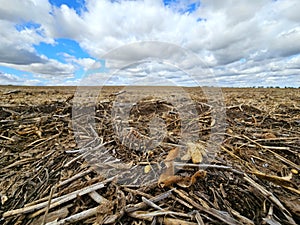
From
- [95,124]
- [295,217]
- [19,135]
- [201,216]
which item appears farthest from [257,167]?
[19,135]

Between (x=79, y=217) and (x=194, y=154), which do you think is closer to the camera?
(x=79, y=217)

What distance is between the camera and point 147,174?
6.43 ft

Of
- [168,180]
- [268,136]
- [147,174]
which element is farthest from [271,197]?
[268,136]

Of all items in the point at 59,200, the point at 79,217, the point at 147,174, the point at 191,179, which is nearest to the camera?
A: the point at 79,217

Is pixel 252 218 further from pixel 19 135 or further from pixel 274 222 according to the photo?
pixel 19 135

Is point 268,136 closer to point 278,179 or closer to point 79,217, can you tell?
point 278,179

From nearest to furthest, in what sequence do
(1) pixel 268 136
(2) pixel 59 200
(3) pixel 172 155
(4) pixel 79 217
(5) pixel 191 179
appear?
(4) pixel 79 217, (2) pixel 59 200, (5) pixel 191 179, (3) pixel 172 155, (1) pixel 268 136

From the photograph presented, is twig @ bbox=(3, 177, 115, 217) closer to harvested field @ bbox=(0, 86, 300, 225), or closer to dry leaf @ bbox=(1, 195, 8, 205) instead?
harvested field @ bbox=(0, 86, 300, 225)

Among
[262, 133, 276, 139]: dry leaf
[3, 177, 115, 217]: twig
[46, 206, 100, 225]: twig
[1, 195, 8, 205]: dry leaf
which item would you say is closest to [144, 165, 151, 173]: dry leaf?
[3, 177, 115, 217]: twig

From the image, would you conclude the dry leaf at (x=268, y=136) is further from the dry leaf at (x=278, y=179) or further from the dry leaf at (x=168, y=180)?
the dry leaf at (x=168, y=180)

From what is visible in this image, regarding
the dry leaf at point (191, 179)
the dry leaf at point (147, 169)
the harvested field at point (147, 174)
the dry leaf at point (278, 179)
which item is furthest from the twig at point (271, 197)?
the dry leaf at point (147, 169)

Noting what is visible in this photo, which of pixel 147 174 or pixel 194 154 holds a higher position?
pixel 194 154

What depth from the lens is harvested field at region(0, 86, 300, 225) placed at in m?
1.51

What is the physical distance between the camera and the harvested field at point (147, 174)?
1510 mm
